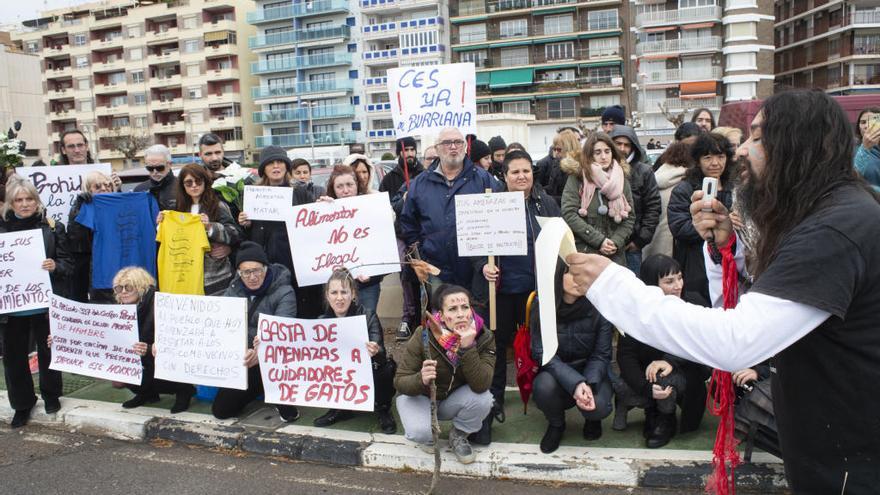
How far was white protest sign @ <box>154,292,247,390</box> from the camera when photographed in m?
5.66

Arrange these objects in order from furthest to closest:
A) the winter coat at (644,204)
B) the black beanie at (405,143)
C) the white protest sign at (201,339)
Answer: the black beanie at (405,143) < the winter coat at (644,204) < the white protest sign at (201,339)

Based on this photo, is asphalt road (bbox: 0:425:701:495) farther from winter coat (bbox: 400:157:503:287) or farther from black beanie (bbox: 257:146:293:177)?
black beanie (bbox: 257:146:293:177)

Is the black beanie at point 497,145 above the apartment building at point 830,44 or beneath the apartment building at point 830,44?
beneath

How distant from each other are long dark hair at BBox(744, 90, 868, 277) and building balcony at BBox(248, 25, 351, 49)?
2713 inches

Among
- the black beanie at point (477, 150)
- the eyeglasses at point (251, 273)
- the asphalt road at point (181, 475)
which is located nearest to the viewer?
the asphalt road at point (181, 475)

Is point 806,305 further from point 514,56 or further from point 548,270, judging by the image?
point 514,56

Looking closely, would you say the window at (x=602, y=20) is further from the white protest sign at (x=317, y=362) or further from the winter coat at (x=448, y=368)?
the winter coat at (x=448, y=368)

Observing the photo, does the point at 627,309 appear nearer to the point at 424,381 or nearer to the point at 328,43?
the point at 424,381

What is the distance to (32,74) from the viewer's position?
2784 cm

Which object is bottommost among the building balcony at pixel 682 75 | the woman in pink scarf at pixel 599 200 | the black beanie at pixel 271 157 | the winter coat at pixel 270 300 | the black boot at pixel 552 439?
the black boot at pixel 552 439

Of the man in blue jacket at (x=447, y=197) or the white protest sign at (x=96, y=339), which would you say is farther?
the white protest sign at (x=96, y=339)

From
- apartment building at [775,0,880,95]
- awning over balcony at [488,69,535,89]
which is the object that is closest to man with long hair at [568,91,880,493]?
apartment building at [775,0,880,95]

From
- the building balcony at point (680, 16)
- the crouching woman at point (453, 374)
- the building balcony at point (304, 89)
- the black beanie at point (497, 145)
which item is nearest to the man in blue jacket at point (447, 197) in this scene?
the crouching woman at point (453, 374)

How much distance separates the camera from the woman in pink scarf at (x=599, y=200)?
6102 millimetres
